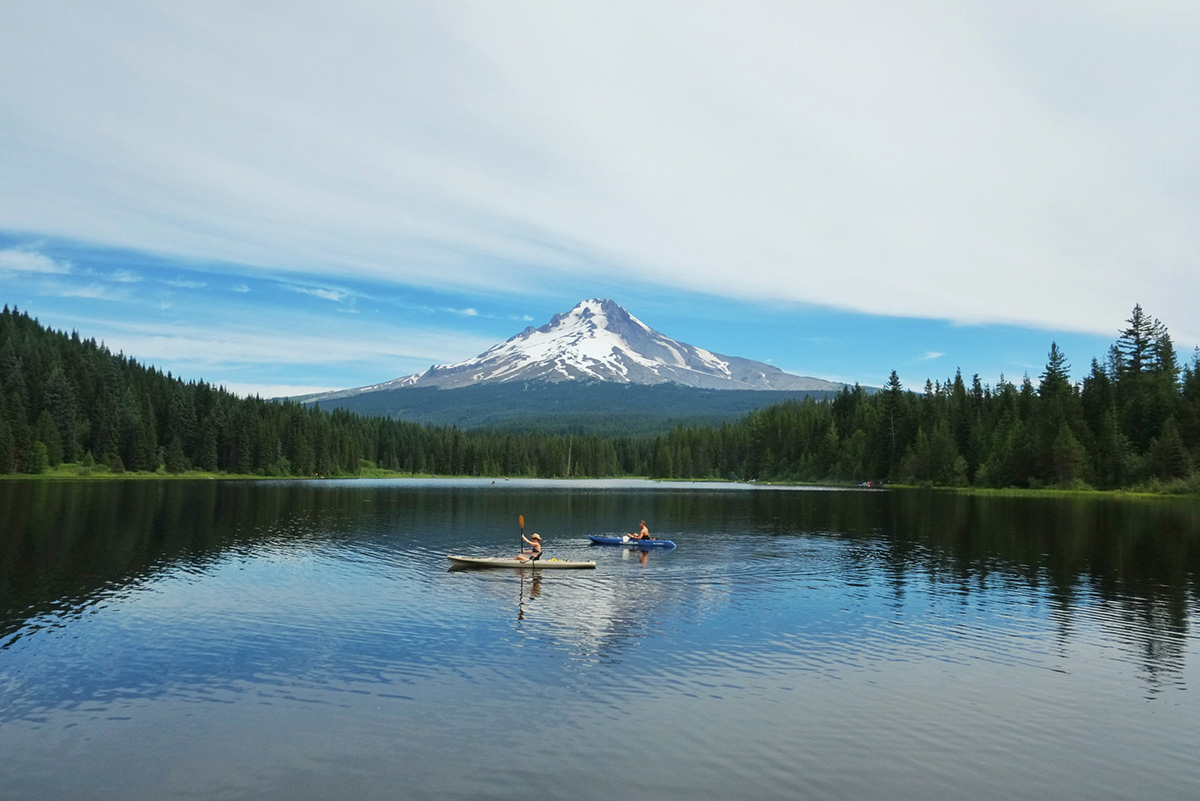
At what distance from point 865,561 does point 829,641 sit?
28098mm

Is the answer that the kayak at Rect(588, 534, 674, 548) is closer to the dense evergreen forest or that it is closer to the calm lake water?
the calm lake water

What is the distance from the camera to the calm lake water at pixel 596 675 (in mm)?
20656

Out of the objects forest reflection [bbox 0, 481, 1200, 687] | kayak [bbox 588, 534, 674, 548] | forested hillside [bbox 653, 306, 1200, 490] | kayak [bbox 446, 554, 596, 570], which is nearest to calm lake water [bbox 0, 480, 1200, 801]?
forest reflection [bbox 0, 481, 1200, 687]

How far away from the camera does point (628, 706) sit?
2598cm

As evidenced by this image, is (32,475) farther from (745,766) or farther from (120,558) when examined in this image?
(745,766)

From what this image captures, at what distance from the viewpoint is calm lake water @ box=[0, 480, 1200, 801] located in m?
20.7

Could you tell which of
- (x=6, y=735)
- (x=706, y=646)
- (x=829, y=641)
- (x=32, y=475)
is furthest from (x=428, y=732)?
(x=32, y=475)

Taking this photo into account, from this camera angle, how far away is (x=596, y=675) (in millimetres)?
29422

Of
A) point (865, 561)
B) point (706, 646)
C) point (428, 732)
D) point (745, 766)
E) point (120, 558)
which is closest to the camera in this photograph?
point (745, 766)

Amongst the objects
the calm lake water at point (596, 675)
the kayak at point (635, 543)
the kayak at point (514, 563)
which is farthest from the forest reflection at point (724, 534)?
the kayak at point (635, 543)

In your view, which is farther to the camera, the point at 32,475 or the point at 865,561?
the point at 32,475

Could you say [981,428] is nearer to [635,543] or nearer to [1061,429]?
[1061,429]

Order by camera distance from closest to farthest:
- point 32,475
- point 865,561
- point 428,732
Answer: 1. point 428,732
2. point 865,561
3. point 32,475

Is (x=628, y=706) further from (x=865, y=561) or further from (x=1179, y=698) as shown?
(x=865, y=561)
